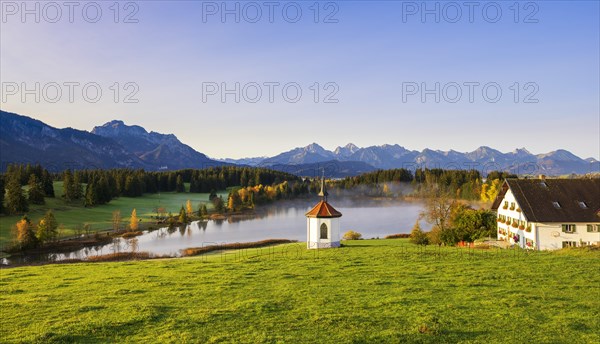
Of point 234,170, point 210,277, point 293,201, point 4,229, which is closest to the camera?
point 210,277

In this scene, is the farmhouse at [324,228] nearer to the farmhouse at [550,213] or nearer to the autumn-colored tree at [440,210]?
the autumn-colored tree at [440,210]

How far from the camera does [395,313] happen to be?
1448cm

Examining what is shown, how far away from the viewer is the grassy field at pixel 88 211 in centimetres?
7062

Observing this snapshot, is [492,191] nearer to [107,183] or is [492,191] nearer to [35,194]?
[107,183]

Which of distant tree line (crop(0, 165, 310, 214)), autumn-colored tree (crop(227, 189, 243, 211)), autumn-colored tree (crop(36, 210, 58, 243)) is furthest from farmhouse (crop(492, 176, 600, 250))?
autumn-colored tree (crop(227, 189, 243, 211))

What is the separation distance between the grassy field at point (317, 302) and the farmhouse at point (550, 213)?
13.0 meters

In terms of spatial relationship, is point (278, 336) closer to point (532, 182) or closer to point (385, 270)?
point (385, 270)

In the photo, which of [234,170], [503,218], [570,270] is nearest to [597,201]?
[503,218]

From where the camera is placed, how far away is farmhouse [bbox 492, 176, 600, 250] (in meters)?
38.3

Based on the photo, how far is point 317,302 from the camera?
52.4ft

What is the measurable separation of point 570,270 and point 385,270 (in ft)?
30.8

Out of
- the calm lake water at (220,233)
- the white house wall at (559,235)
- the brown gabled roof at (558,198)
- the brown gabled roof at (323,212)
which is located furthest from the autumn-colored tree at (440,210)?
the brown gabled roof at (323,212)

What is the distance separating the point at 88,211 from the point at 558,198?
84.5 meters

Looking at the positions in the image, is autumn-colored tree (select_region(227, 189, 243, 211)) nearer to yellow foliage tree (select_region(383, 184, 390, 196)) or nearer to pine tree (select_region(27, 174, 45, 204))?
pine tree (select_region(27, 174, 45, 204))
